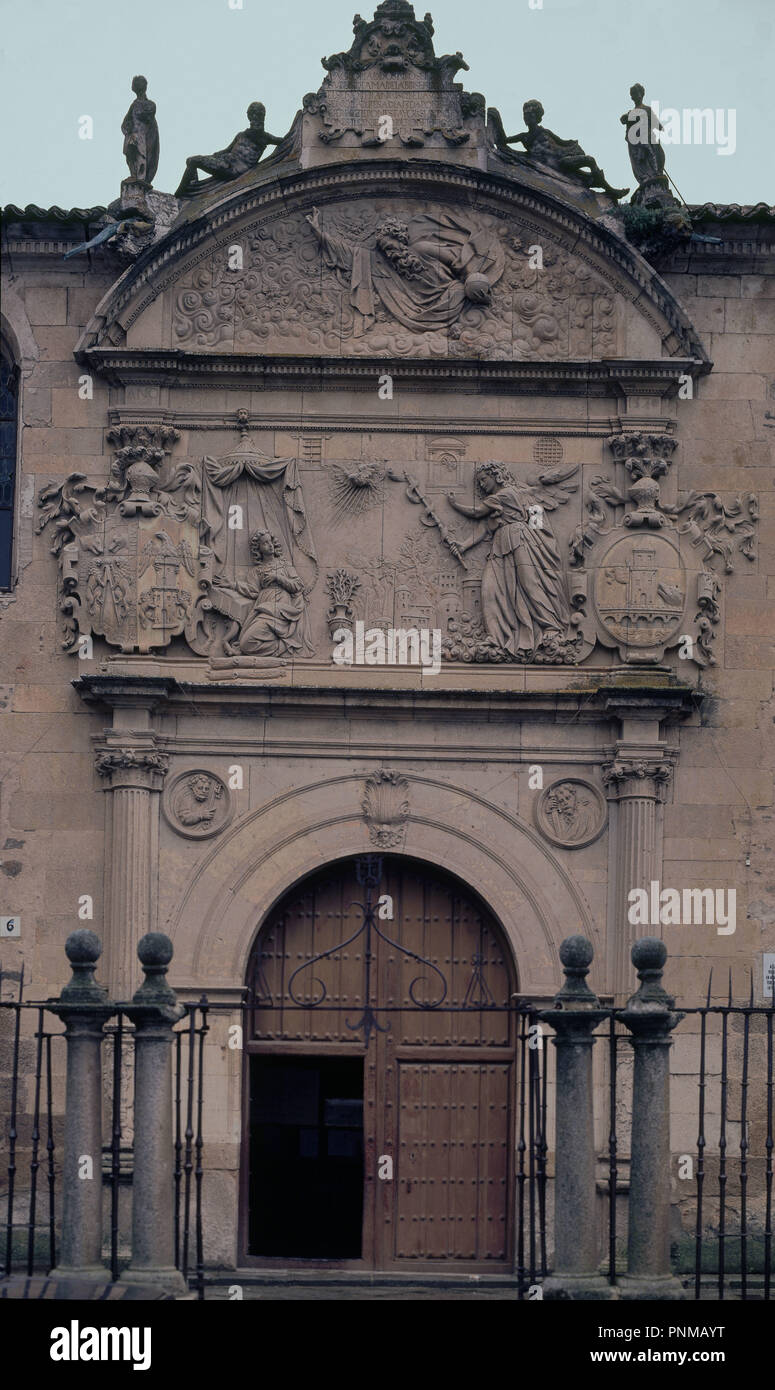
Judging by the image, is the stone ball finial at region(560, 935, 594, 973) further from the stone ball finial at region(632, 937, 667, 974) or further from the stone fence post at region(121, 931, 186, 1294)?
the stone fence post at region(121, 931, 186, 1294)

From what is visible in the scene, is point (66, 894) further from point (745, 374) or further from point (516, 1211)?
point (745, 374)

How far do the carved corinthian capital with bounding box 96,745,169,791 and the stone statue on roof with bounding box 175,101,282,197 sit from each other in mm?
4044

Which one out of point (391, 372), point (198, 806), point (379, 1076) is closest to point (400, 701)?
point (198, 806)

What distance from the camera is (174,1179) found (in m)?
13.1

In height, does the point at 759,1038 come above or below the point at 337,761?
below

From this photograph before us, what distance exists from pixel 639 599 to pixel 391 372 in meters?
2.36

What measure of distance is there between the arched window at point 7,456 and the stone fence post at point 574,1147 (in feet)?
20.4

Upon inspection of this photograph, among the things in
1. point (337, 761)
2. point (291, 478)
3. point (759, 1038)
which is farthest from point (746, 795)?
point (291, 478)

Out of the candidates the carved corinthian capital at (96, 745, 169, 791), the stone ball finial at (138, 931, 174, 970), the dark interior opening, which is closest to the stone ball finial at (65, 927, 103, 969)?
the stone ball finial at (138, 931, 174, 970)

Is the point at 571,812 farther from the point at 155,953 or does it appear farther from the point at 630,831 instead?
the point at 155,953

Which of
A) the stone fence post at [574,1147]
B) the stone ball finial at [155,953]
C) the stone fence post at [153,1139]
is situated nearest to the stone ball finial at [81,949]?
the stone ball finial at [155,953]

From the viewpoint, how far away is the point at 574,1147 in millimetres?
12359

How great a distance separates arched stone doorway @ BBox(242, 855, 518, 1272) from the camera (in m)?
16.0
